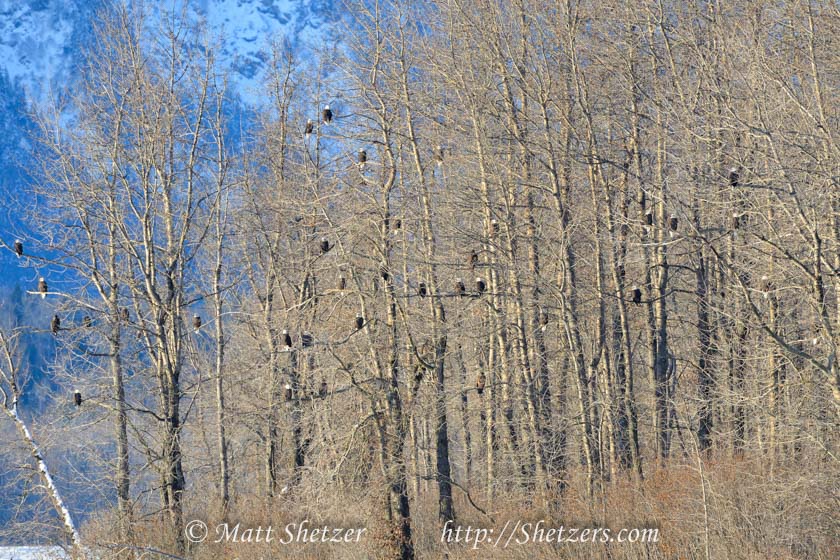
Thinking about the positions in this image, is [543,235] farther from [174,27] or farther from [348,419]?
[174,27]

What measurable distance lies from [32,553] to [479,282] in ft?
36.6

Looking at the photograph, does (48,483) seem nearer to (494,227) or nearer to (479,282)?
(479,282)

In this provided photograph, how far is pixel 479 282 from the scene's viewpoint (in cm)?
1345

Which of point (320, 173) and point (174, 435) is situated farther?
point (320, 173)

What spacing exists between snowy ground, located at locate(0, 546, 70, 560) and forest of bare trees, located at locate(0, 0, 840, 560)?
505 millimetres

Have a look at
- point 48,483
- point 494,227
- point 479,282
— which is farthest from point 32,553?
point 494,227

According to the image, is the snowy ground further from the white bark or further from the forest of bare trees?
the white bark

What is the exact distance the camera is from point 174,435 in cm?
1516

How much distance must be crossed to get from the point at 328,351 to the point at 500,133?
5.95m

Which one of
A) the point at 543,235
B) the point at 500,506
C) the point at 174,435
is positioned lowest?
the point at 500,506

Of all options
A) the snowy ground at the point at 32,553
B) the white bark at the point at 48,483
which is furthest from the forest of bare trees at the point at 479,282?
the snowy ground at the point at 32,553

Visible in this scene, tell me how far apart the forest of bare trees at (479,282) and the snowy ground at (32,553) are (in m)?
0.50

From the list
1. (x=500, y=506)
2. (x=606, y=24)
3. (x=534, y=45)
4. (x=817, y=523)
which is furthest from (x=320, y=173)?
(x=817, y=523)

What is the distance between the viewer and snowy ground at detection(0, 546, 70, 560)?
15637mm
